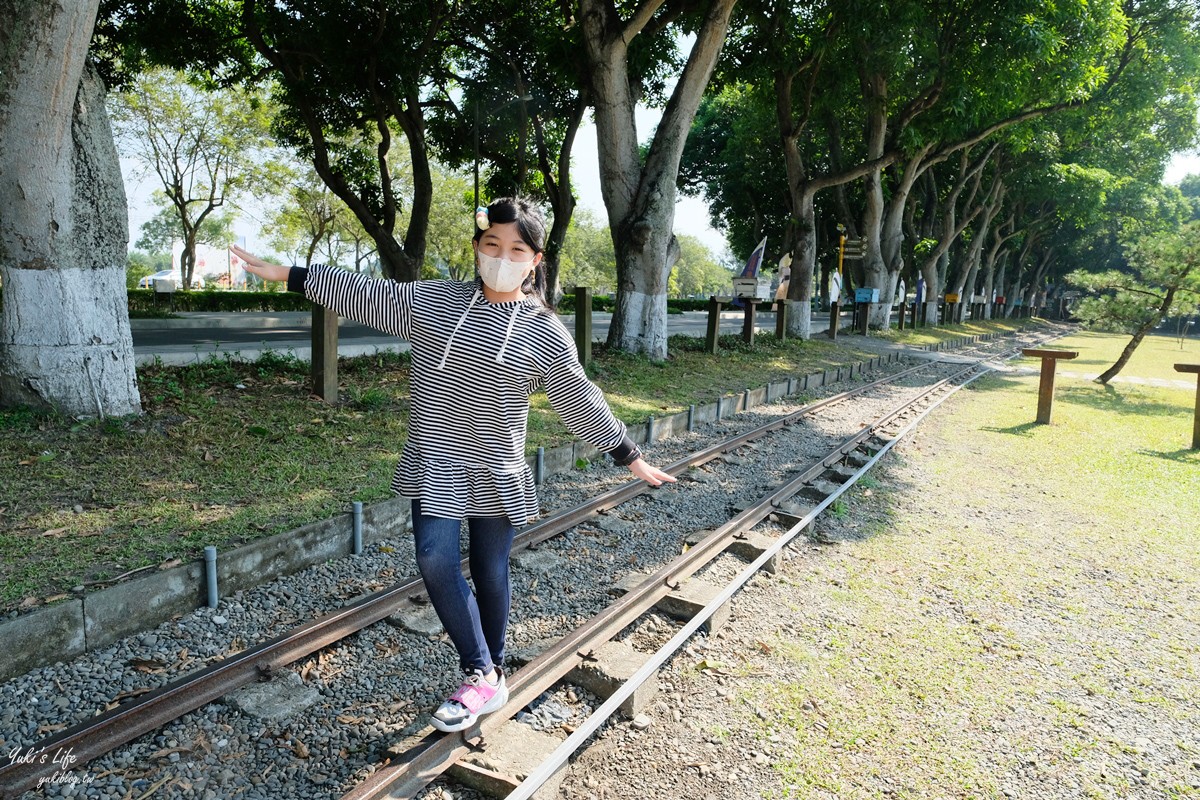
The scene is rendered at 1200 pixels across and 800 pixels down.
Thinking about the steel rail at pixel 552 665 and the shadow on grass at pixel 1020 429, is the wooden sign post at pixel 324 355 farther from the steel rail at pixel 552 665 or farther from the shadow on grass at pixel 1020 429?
the shadow on grass at pixel 1020 429

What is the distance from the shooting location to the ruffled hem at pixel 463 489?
2619 millimetres

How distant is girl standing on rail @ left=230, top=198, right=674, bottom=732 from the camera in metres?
2.60

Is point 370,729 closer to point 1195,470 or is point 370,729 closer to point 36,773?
point 36,773

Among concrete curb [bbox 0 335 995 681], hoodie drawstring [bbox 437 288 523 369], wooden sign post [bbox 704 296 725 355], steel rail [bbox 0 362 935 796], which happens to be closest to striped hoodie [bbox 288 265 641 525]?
hoodie drawstring [bbox 437 288 523 369]

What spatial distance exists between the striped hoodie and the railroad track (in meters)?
0.86

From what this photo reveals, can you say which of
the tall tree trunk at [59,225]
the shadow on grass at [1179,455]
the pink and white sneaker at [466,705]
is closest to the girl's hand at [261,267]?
the pink and white sneaker at [466,705]

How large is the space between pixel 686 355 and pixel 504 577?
468 inches

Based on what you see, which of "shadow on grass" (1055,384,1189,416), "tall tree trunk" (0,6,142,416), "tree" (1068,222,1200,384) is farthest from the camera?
"tree" (1068,222,1200,384)

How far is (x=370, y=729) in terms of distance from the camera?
289cm

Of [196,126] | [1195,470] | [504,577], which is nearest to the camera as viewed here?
[504,577]

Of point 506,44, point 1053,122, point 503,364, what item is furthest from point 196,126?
point 503,364

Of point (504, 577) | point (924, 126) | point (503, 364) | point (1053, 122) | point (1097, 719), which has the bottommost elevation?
point (1097, 719)

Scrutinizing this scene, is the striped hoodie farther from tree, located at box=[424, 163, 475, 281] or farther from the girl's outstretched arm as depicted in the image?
tree, located at box=[424, 163, 475, 281]

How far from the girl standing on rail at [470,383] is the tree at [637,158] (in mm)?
9933
